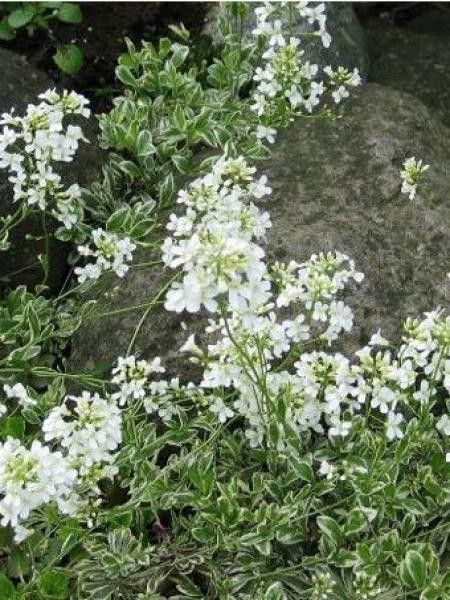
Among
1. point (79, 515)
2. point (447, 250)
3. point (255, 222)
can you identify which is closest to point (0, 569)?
point (79, 515)

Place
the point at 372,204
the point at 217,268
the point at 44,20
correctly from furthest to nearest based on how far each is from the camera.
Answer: the point at 44,20
the point at 372,204
the point at 217,268

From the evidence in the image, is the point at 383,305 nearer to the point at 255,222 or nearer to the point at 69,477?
the point at 255,222

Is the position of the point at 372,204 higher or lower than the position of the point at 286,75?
lower

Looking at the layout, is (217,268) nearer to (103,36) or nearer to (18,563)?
(18,563)

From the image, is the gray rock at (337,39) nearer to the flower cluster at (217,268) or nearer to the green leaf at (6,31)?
the green leaf at (6,31)

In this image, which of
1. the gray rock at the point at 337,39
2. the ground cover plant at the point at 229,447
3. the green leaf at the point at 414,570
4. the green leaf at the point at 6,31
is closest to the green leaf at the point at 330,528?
the ground cover plant at the point at 229,447

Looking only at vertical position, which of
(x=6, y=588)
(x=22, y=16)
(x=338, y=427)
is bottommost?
(x=6, y=588)

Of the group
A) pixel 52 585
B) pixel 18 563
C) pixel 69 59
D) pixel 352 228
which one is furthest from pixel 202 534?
pixel 69 59
